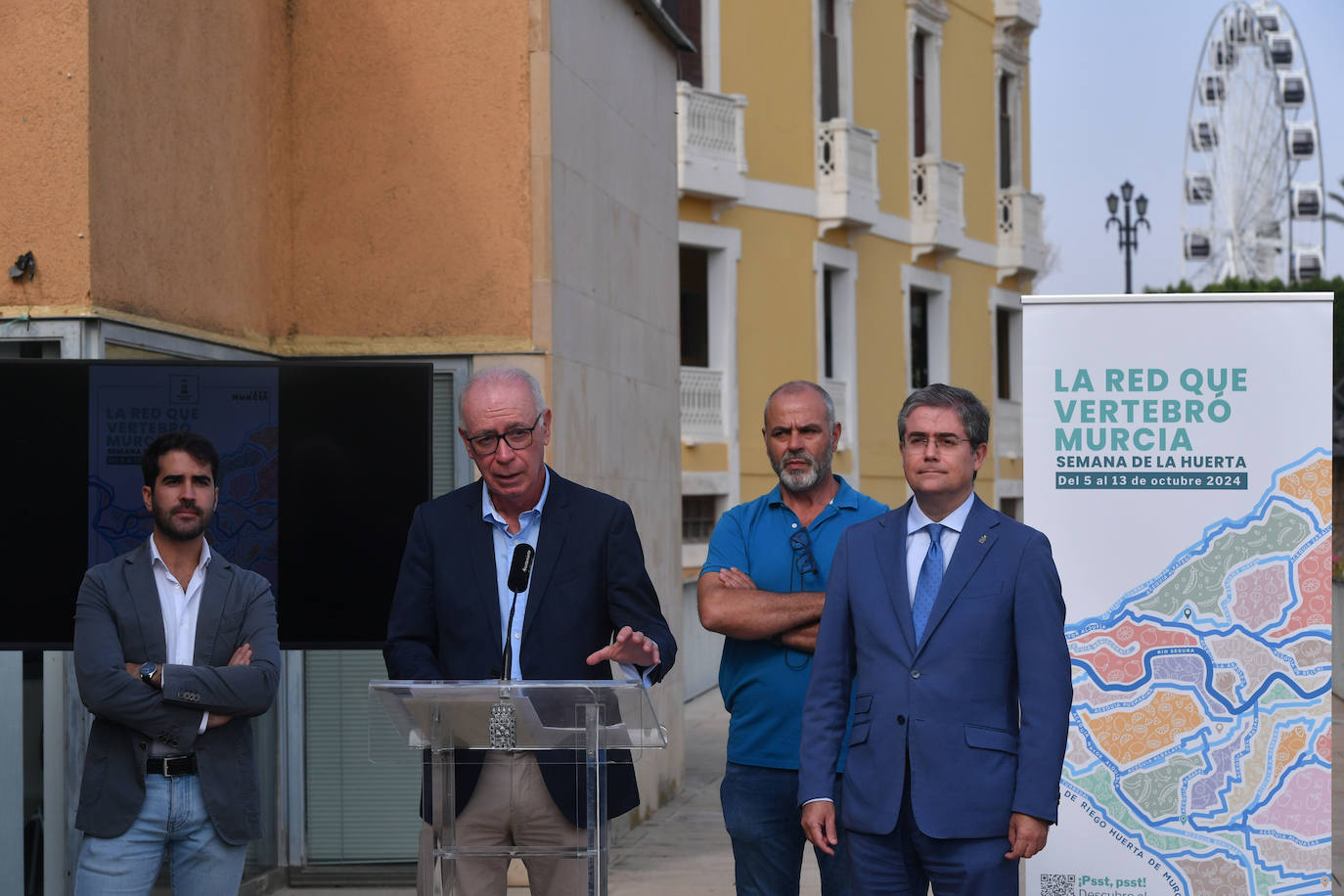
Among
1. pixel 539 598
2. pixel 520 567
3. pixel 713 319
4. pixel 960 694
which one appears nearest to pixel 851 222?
pixel 713 319

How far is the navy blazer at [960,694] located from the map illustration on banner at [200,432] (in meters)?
2.47

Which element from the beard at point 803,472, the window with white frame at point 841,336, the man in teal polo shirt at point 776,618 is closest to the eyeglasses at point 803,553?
the man in teal polo shirt at point 776,618

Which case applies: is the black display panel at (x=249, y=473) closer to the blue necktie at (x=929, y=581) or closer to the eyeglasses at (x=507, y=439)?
the eyeglasses at (x=507, y=439)

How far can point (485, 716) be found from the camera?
13.4ft

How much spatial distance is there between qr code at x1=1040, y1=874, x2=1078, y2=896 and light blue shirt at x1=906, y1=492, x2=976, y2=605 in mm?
2490

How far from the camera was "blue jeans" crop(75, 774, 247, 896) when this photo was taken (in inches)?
182

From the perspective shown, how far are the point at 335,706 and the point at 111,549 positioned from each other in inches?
117

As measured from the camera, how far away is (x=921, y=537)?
182 inches

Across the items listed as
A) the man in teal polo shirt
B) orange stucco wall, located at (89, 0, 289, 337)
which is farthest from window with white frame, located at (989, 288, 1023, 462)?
the man in teal polo shirt

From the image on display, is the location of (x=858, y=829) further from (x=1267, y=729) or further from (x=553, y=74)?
(x=553, y=74)

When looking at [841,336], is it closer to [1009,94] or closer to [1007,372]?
[1007,372]

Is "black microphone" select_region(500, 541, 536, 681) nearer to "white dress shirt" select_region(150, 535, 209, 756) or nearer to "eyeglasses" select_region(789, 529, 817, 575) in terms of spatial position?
"white dress shirt" select_region(150, 535, 209, 756)

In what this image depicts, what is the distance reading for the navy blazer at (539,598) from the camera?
455 cm

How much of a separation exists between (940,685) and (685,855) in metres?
5.48
